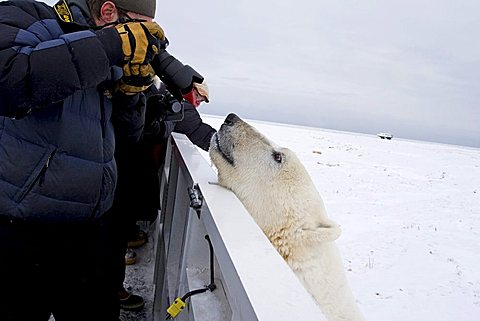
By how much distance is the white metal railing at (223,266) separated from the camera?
80cm

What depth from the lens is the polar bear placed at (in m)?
1.78

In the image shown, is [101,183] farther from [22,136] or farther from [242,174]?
[242,174]

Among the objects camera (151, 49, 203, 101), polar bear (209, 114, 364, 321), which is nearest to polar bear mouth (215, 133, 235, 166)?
polar bear (209, 114, 364, 321)

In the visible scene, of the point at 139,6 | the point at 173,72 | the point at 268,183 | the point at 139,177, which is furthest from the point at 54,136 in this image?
the point at 139,177

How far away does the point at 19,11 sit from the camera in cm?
123

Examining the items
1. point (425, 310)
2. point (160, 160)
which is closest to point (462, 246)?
point (425, 310)

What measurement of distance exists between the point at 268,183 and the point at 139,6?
0.99 metres

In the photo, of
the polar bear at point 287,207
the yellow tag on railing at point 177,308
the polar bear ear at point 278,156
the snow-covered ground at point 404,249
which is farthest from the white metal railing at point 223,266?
the snow-covered ground at point 404,249

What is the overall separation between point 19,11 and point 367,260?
5349mm

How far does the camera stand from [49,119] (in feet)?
4.19

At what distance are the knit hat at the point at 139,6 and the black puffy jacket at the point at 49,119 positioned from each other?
18 centimetres

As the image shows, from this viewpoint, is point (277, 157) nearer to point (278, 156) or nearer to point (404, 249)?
point (278, 156)

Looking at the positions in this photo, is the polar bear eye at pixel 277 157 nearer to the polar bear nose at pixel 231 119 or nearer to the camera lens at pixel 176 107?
the polar bear nose at pixel 231 119

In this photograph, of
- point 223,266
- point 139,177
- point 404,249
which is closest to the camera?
point 223,266
